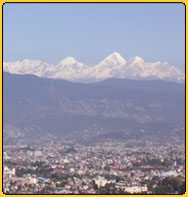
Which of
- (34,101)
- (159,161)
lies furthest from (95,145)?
(34,101)

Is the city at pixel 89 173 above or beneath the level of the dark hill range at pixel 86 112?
beneath

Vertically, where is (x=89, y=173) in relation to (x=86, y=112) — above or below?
below

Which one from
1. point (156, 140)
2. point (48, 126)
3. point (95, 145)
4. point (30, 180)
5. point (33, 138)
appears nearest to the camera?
point (30, 180)

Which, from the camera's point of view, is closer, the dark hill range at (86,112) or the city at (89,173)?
the city at (89,173)

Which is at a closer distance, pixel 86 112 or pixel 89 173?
pixel 89 173

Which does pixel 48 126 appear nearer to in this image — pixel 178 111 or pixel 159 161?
pixel 178 111

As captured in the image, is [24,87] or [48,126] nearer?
[48,126]

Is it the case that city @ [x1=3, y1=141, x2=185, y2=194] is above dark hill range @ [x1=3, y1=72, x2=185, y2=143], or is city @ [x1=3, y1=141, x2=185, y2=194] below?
below

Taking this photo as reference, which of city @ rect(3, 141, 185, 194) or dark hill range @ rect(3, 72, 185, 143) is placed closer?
city @ rect(3, 141, 185, 194)
